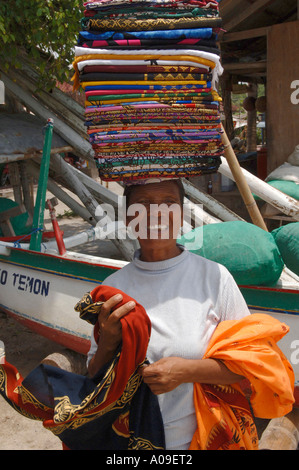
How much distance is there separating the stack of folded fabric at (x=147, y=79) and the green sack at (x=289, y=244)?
144 cm

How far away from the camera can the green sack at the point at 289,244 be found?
287 centimetres

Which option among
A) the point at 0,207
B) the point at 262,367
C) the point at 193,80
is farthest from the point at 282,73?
the point at 262,367

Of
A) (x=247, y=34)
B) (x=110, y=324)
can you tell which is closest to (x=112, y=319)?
(x=110, y=324)

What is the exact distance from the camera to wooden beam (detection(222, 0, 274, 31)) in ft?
21.7

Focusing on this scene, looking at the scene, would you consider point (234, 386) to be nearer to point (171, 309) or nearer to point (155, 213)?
point (171, 309)

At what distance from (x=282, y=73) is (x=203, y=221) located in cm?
332

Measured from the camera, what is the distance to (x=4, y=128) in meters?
4.98

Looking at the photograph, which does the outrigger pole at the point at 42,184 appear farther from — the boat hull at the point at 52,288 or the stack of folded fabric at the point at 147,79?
the stack of folded fabric at the point at 147,79

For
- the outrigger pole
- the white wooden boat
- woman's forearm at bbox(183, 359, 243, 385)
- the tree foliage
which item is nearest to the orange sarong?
woman's forearm at bbox(183, 359, 243, 385)

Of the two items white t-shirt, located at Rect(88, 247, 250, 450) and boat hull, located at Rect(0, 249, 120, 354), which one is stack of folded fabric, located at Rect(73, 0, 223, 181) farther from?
boat hull, located at Rect(0, 249, 120, 354)

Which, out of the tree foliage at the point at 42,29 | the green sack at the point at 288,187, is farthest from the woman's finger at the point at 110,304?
the green sack at the point at 288,187

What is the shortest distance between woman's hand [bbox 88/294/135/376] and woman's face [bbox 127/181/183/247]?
30 cm

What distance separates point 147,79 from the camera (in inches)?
62.4

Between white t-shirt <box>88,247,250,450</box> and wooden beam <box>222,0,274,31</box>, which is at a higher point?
wooden beam <box>222,0,274,31</box>
